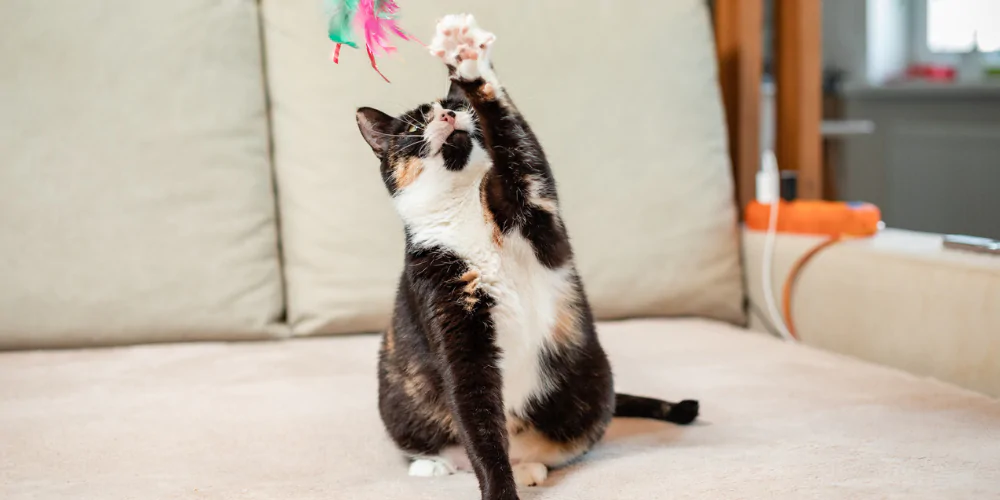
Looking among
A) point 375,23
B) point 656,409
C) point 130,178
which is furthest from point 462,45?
point 130,178

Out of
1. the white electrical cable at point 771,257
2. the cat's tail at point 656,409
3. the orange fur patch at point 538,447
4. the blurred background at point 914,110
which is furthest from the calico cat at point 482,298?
the blurred background at point 914,110

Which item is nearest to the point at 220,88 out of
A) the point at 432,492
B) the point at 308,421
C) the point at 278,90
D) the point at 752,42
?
the point at 278,90

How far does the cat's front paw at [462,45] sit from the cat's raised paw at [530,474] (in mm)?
409

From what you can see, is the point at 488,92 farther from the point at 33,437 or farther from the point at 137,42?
the point at 137,42

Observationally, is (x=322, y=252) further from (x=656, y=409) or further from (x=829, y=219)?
(x=829, y=219)

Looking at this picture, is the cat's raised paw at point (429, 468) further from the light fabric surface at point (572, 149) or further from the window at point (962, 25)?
the window at point (962, 25)

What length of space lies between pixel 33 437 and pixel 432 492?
53 cm

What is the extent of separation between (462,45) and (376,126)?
0.20 metres

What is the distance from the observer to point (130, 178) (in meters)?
1.48

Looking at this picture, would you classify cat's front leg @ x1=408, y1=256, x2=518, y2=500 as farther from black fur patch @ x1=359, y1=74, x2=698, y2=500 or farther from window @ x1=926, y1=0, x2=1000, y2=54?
window @ x1=926, y1=0, x2=1000, y2=54

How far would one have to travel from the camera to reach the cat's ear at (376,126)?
3.37 ft

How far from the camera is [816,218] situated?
1.59 metres

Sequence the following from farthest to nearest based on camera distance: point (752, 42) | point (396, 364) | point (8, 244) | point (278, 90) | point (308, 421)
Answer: point (752, 42)
point (278, 90)
point (8, 244)
point (308, 421)
point (396, 364)

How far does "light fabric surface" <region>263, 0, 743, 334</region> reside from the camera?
1.54 meters
